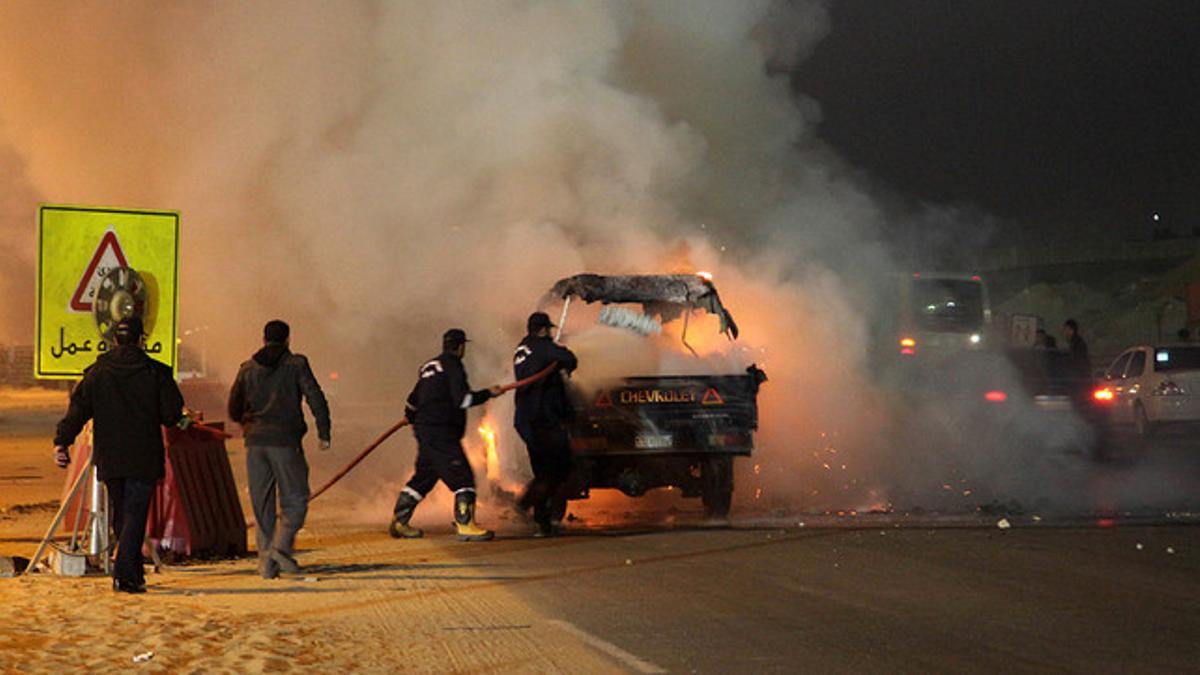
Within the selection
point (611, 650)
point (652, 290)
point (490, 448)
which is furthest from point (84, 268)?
point (652, 290)

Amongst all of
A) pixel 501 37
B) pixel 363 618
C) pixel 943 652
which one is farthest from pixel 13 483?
pixel 943 652

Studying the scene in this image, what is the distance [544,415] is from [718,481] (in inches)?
74.8

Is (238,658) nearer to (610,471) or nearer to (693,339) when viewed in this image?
(610,471)

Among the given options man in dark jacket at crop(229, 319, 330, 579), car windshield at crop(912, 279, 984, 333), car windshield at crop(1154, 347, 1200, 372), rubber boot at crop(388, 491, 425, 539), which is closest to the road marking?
man in dark jacket at crop(229, 319, 330, 579)

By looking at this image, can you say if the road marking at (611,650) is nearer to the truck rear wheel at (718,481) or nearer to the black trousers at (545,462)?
the black trousers at (545,462)

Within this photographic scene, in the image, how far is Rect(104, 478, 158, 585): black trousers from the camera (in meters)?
Answer: 9.73

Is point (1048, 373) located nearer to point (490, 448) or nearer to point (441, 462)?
point (490, 448)

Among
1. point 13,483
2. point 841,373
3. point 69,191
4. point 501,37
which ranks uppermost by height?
point 501,37

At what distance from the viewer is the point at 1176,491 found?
17.4 meters

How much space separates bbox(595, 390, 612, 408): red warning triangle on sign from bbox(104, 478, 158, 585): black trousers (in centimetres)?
496

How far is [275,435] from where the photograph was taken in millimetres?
10648

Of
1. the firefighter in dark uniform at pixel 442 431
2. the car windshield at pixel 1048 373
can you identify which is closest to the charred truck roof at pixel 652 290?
the firefighter in dark uniform at pixel 442 431

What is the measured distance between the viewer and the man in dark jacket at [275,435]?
10562 millimetres

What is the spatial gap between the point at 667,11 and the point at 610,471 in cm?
999
